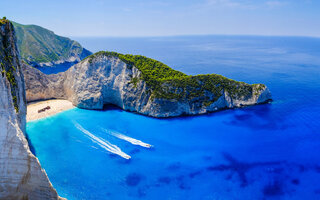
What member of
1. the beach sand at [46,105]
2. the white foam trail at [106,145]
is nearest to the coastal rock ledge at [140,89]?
the beach sand at [46,105]

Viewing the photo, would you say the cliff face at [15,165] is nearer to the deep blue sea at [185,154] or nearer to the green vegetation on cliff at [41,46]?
the deep blue sea at [185,154]

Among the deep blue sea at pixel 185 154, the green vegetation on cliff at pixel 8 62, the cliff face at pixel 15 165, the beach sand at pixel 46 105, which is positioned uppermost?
the green vegetation on cliff at pixel 8 62

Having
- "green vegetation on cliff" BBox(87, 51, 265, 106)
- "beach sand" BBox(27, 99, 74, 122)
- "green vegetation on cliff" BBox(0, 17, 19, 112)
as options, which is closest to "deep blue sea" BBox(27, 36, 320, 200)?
"beach sand" BBox(27, 99, 74, 122)

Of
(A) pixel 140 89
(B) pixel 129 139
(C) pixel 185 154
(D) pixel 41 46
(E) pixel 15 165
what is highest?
(D) pixel 41 46

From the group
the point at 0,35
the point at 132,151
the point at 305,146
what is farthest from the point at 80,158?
the point at 305,146

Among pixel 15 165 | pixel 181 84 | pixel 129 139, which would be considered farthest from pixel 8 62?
pixel 181 84

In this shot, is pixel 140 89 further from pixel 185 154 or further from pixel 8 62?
pixel 8 62

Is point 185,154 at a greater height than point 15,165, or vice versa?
point 15,165
